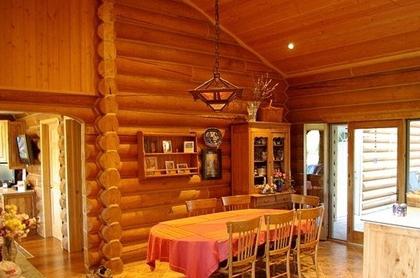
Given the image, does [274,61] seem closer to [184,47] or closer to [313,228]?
[184,47]

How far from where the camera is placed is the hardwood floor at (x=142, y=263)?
4941 mm

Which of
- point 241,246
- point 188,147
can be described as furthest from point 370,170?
point 241,246

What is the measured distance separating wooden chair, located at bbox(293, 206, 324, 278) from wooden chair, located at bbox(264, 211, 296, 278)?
11 cm

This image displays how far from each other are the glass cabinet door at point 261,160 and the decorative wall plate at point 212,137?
2.16ft

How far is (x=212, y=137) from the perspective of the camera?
19.9 feet

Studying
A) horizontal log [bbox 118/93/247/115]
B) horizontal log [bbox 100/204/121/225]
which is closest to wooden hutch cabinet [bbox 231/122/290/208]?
horizontal log [bbox 118/93/247/115]

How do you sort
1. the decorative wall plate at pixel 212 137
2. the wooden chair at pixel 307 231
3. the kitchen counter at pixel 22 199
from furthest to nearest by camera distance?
the kitchen counter at pixel 22 199, the decorative wall plate at pixel 212 137, the wooden chair at pixel 307 231

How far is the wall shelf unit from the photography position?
5.32 m

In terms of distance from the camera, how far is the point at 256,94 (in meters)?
6.62

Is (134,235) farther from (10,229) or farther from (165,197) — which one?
(10,229)

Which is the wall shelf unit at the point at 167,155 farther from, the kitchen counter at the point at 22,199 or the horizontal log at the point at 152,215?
the kitchen counter at the point at 22,199

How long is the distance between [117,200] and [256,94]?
309 centimetres

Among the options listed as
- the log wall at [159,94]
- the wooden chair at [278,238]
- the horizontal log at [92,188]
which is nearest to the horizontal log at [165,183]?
the log wall at [159,94]

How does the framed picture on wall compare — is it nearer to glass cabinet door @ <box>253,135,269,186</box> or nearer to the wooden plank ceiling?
glass cabinet door @ <box>253,135,269,186</box>
